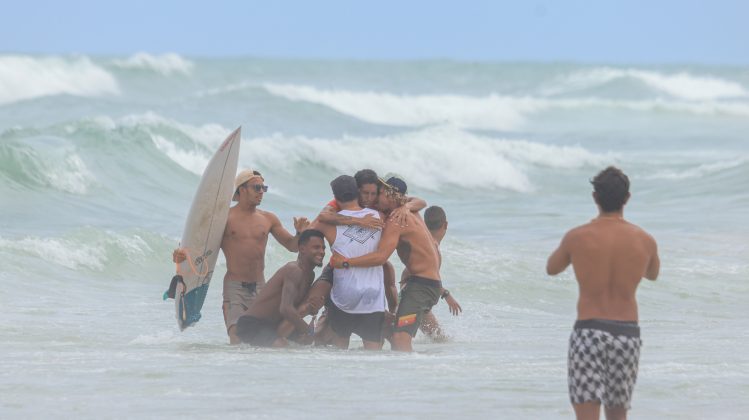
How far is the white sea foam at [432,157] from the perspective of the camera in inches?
1032

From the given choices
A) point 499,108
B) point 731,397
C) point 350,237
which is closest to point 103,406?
point 350,237

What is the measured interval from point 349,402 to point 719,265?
8.22 metres

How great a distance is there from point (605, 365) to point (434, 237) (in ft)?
11.7

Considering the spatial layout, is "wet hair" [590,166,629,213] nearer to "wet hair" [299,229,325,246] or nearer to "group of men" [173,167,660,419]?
"group of men" [173,167,660,419]

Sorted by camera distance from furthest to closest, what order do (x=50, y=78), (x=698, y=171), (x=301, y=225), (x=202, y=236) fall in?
(x=50, y=78), (x=698, y=171), (x=202, y=236), (x=301, y=225)

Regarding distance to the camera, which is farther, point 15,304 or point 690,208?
point 690,208

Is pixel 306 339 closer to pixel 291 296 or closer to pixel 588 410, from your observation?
pixel 291 296

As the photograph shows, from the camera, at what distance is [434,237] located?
28.8 ft

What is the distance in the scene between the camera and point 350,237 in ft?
26.0

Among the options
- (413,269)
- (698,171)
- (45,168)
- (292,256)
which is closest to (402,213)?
(413,269)

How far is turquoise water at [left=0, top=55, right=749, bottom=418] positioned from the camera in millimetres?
7070

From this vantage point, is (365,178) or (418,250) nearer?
(365,178)

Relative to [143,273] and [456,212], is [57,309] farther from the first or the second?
[456,212]

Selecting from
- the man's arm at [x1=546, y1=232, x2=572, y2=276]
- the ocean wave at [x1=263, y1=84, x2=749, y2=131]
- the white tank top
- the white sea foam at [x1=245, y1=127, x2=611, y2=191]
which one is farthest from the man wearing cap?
the ocean wave at [x1=263, y1=84, x2=749, y2=131]
